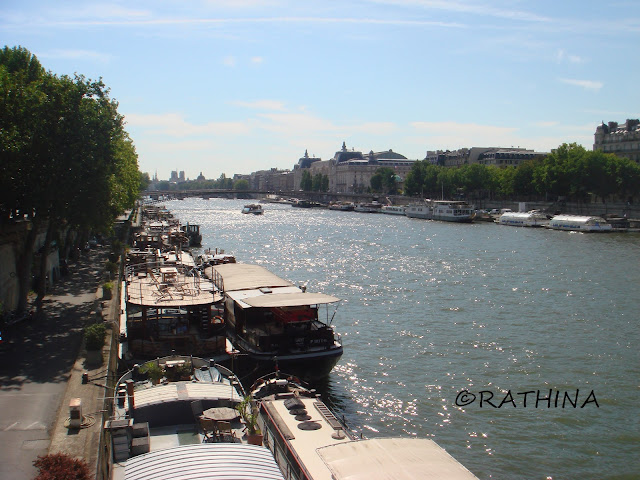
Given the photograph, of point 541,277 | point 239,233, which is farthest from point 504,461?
point 239,233

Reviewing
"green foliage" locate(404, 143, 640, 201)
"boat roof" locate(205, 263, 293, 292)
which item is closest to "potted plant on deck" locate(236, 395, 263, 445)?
"boat roof" locate(205, 263, 293, 292)

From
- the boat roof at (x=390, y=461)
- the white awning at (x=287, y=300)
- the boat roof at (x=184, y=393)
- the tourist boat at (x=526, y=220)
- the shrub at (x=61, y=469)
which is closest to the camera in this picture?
the shrub at (x=61, y=469)

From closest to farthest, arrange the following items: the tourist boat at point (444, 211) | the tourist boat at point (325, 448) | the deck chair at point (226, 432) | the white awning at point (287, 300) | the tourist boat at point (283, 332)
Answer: the tourist boat at point (325, 448)
the deck chair at point (226, 432)
the tourist boat at point (283, 332)
the white awning at point (287, 300)
the tourist boat at point (444, 211)

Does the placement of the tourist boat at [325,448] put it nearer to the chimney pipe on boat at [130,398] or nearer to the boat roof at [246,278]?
the chimney pipe on boat at [130,398]

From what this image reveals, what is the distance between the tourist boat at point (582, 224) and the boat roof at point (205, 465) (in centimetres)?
9771

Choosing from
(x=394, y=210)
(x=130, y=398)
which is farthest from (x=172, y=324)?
(x=394, y=210)

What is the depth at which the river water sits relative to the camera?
2052 cm

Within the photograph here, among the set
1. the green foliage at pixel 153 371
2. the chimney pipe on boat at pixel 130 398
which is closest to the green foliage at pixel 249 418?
the chimney pipe on boat at pixel 130 398

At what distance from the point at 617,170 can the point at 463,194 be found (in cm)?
5227

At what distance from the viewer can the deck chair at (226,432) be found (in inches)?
580

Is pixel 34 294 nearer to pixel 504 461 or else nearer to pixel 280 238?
pixel 504 461

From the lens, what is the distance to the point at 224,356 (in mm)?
23922

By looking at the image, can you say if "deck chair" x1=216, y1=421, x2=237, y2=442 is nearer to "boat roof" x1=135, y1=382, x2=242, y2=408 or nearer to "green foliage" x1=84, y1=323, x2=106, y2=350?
"boat roof" x1=135, y1=382, x2=242, y2=408

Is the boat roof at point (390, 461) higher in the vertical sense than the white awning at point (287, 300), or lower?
lower
